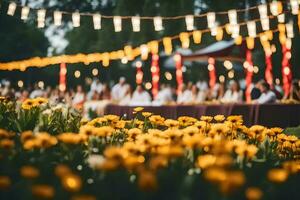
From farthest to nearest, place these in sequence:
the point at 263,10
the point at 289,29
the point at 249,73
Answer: the point at 249,73 → the point at 289,29 → the point at 263,10

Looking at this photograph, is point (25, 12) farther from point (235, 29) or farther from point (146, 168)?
point (146, 168)

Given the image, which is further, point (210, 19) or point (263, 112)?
point (210, 19)

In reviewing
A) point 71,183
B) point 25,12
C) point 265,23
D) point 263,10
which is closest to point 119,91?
point 25,12

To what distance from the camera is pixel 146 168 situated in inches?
77.7

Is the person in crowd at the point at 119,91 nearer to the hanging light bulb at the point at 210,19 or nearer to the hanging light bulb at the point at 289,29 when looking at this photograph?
the hanging light bulb at the point at 210,19

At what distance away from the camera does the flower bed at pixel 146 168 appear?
1.74 m

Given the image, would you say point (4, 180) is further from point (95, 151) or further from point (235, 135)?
point (235, 135)

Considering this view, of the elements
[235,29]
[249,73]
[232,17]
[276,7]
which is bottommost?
[249,73]

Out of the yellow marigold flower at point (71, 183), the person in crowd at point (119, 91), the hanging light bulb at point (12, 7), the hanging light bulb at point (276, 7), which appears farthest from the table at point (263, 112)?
the yellow marigold flower at point (71, 183)

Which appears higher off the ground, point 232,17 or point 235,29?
point 232,17

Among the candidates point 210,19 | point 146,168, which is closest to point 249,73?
point 210,19

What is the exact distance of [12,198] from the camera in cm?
196

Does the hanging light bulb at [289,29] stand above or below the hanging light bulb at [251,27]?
above

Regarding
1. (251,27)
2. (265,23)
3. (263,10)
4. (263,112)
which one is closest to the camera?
(263,112)
